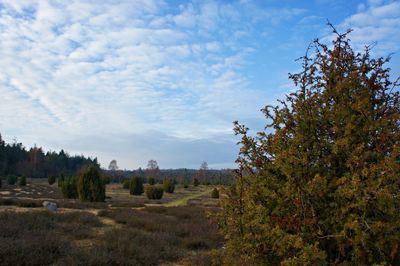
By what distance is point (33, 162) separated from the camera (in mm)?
87438

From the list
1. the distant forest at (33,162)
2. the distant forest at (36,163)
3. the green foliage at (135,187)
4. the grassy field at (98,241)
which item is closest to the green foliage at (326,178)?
the grassy field at (98,241)

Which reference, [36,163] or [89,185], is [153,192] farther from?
[36,163]

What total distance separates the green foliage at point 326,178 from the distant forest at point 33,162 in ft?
249

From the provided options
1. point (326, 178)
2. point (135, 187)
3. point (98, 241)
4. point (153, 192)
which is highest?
point (326, 178)

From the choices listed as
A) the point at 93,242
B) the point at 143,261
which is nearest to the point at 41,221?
the point at 93,242

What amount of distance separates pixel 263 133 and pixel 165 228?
1027cm

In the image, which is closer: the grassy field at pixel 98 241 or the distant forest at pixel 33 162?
the grassy field at pixel 98 241

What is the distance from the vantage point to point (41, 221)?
11.5 meters

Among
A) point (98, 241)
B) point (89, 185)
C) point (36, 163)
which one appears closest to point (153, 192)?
point (89, 185)

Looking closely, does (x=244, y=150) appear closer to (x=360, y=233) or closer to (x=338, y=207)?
(x=338, y=207)

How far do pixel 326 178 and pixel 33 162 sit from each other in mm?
96279

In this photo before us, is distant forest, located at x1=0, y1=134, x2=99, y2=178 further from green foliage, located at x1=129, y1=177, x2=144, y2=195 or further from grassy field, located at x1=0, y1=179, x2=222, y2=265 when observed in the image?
grassy field, located at x1=0, y1=179, x2=222, y2=265

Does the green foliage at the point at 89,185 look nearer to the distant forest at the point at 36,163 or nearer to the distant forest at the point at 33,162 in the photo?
the distant forest at the point at 36,163

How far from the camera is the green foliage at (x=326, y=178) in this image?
97.7 inches
